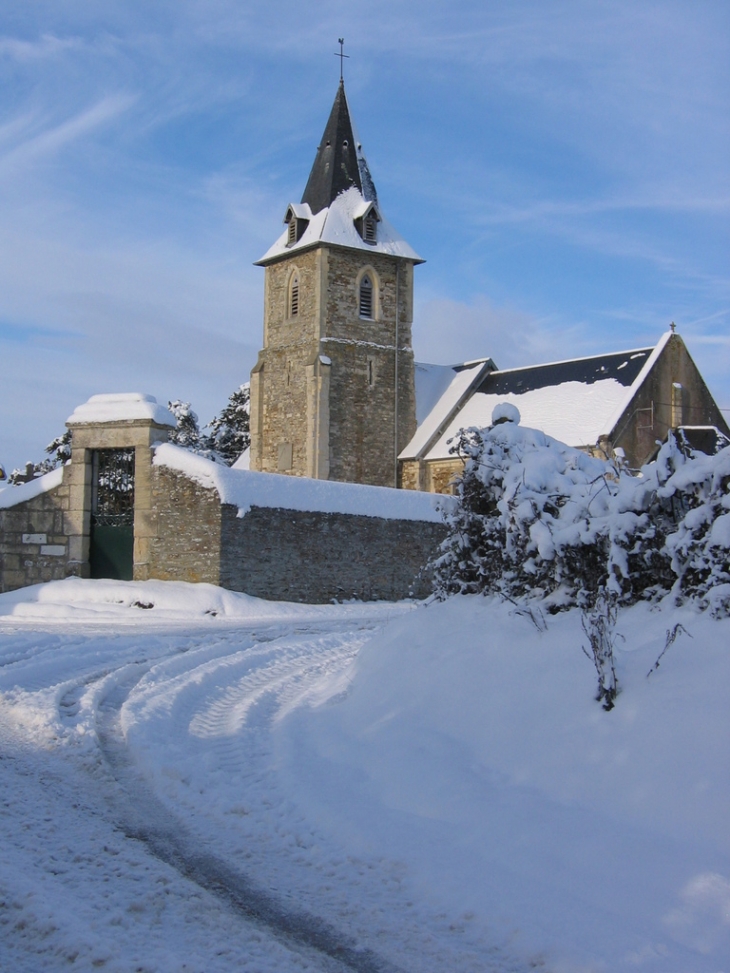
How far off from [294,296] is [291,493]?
16.9 meters

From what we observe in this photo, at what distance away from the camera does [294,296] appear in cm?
3656

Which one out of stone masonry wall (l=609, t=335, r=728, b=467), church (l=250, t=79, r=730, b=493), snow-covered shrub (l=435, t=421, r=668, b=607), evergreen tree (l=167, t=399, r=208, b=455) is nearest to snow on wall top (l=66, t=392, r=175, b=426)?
snow-covered shrub (l=435, t=421, r=668, b=607)

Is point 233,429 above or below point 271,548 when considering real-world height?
above

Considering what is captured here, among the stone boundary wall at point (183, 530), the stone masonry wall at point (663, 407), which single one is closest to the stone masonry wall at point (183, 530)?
the stone boundary wall at point (183, 530)

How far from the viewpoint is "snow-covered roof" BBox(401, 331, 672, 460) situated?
32.2m

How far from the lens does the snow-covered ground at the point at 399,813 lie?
12.7ft

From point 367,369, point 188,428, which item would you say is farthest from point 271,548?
point 188,428

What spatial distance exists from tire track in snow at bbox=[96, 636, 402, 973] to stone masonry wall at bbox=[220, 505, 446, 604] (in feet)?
45.4

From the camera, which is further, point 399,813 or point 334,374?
point 334,374

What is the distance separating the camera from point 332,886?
4.47 m

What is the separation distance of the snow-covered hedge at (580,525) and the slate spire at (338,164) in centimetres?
2904

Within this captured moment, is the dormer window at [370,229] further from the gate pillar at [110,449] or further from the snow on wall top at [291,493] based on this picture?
the gate pillar at [110,449]

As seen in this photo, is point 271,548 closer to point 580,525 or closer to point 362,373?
point 580,525

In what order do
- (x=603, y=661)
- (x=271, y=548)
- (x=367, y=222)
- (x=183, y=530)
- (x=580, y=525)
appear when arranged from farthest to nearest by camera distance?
(x=367, y=222)
(x=271, y=548)
(x=183, y=530)
(x=580, y=525)
(x=603, y=661)
